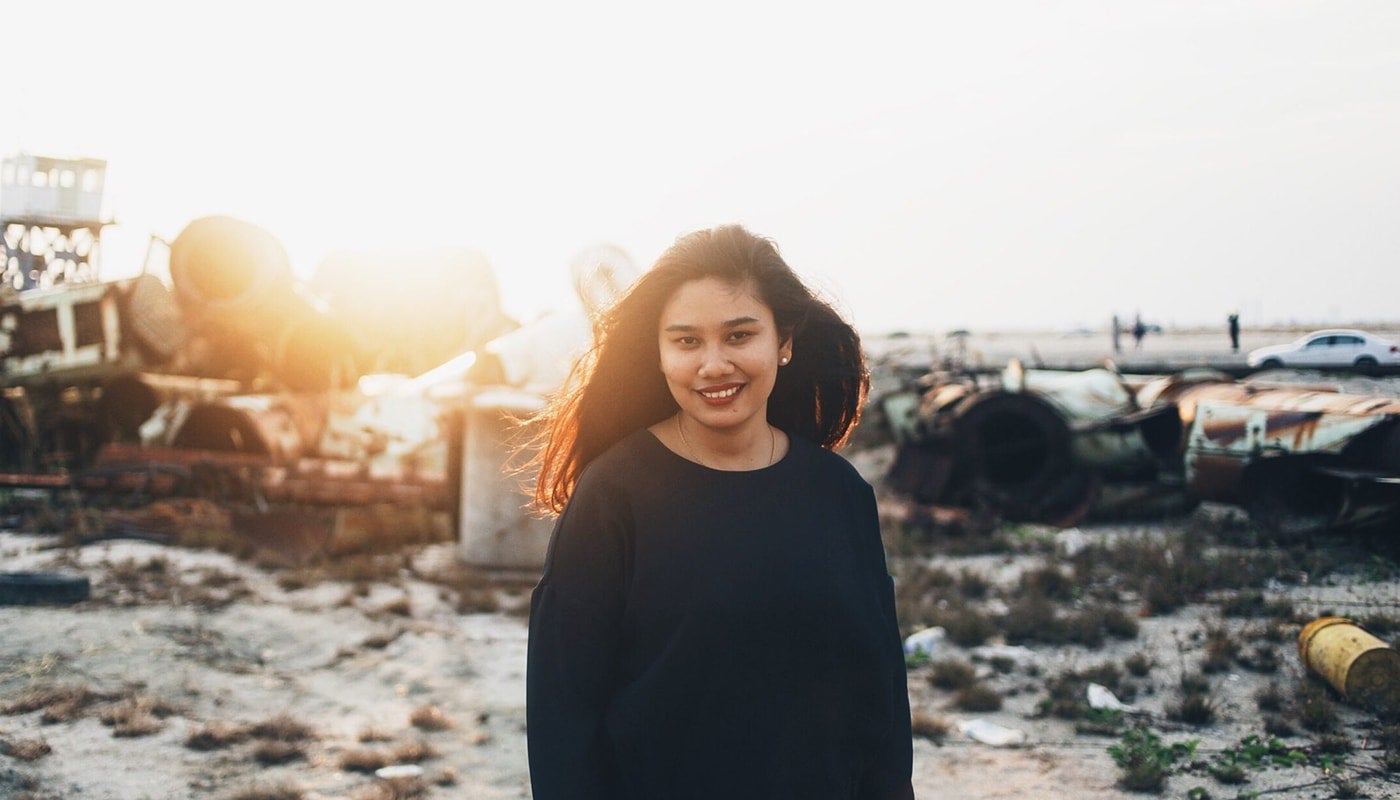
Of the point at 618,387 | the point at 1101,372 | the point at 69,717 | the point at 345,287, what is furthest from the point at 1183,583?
the point at 345,287

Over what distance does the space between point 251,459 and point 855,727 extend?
9.35 meters

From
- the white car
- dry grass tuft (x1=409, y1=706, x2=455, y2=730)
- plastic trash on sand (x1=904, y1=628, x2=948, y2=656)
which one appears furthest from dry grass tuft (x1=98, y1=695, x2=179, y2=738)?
the white car

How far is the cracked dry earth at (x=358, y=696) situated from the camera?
4293mm

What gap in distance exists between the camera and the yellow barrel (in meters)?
4.75

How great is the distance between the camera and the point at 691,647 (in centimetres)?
178

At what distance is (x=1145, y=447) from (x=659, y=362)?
1028 centimetres

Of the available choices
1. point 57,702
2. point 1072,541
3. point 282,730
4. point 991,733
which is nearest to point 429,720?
point 282,730

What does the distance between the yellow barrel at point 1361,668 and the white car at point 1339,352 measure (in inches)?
179

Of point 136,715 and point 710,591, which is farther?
point 136,715

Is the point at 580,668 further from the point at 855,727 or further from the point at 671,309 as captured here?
the point at 671,309

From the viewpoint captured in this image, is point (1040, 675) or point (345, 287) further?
point (345, 287)

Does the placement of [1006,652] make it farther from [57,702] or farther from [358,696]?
[57,702]

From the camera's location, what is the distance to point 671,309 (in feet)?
6.63

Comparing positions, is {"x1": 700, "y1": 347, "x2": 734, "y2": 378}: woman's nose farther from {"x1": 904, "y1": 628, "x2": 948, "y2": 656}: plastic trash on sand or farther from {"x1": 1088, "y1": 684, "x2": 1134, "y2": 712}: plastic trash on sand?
{"x1": 904, "y1": 628, "x2": 948, "y2": 656}: plastic trash on sand
